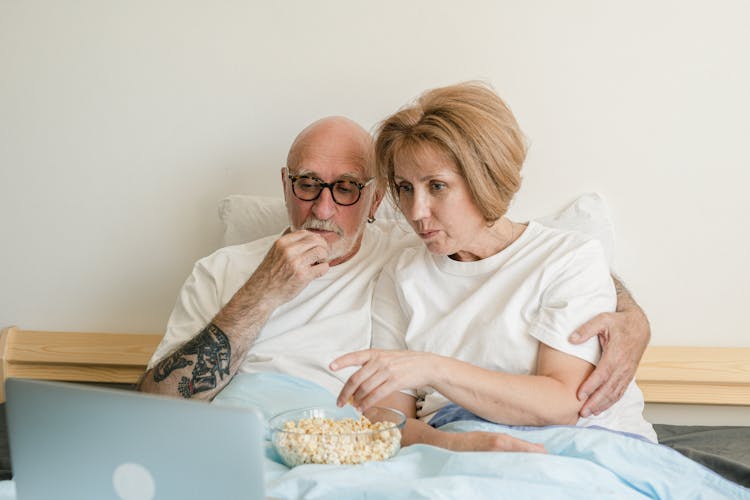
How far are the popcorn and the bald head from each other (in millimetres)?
764

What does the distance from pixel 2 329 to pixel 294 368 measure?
1.17m

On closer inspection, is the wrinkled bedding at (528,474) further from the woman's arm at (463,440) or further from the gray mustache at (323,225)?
the gray mustache at (323,225)

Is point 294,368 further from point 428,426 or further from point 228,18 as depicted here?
point 228,18

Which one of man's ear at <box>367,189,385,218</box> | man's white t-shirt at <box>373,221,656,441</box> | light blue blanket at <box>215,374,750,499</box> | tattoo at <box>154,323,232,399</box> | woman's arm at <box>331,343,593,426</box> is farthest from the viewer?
man's ear at <box>367,189,385,218</box>

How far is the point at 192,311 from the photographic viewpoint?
2086mm

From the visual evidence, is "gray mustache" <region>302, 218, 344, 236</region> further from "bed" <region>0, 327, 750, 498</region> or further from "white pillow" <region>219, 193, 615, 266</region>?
"bed" <region>0, 327, 750, 498</region>

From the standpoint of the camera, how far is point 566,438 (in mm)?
1503

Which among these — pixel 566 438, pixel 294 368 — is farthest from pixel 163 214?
pixel 566 438

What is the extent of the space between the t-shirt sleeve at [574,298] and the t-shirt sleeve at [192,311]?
822 millimetres

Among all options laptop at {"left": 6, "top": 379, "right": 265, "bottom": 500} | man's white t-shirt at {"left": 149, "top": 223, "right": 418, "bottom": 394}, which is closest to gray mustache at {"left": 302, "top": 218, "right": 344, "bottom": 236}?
man's white t-shirt at {"left": 149, "top": 223, "right": 418, "bottom": 394}

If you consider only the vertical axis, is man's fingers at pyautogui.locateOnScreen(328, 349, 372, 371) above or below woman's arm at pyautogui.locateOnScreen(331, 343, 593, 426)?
above

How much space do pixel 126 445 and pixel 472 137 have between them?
1.00 m

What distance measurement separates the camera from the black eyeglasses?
2.02m

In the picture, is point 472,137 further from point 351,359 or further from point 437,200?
point 351,359
